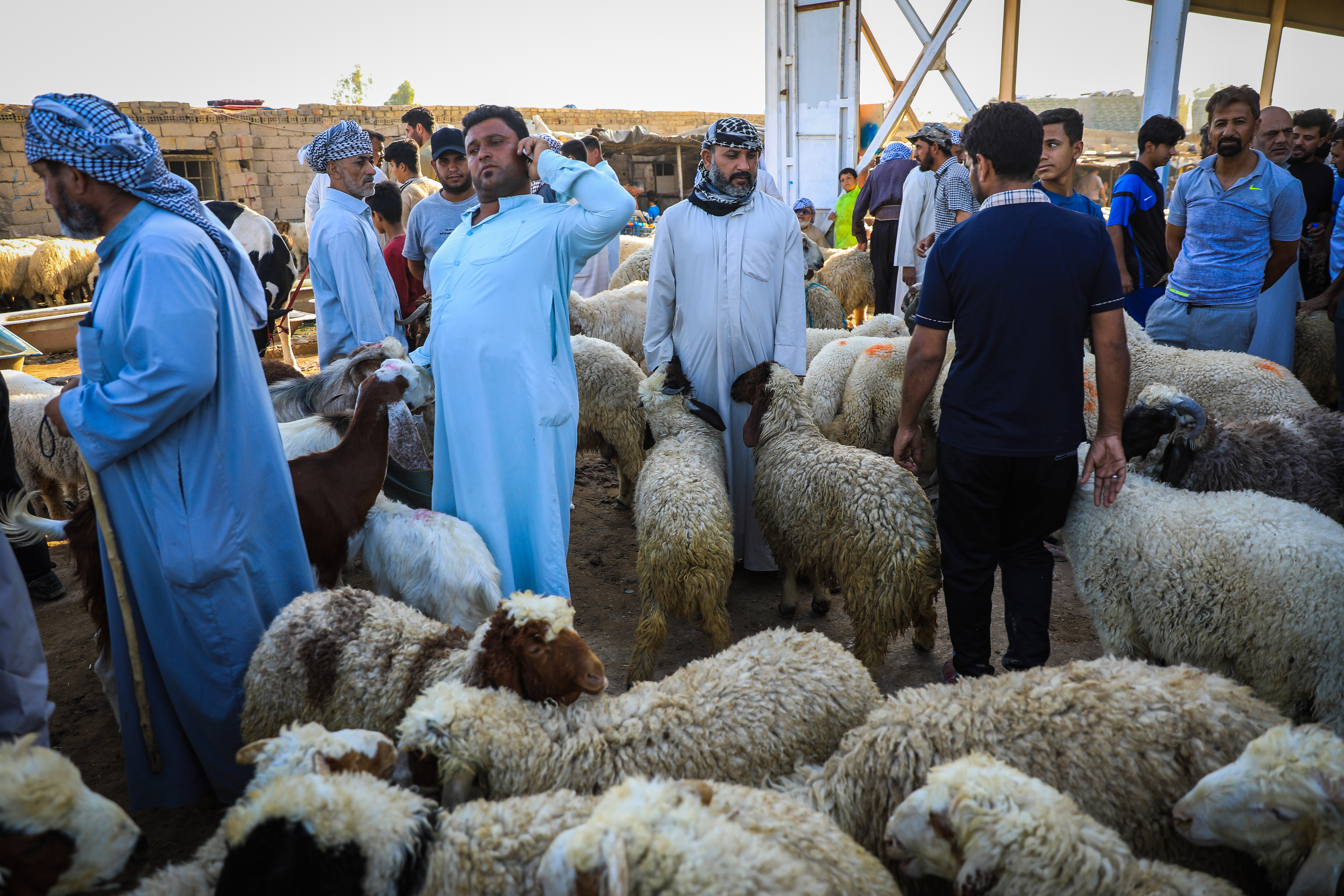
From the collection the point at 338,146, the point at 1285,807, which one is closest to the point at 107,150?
the point at 338,146

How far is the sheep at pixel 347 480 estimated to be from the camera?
3.27m

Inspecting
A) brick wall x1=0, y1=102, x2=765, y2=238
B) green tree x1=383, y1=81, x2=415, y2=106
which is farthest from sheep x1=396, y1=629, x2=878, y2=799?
green tree x1=383, y1=81, x2=415, y2=106

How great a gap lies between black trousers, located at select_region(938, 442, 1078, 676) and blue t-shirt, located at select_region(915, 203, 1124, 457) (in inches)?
3.5

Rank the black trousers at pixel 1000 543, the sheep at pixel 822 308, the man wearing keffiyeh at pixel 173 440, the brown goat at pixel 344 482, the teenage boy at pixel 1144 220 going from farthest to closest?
the sheep at pixel 822 308 < the teenage boy at pixel 1144 220 < the brown goat at pixel 344 482 < the black trousers at pixel 1000 543 < the man wearing keffiyeh at pixel 173 440

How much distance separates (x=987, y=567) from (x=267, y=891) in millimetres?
2755

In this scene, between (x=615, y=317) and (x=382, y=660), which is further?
(x=615, y=317)

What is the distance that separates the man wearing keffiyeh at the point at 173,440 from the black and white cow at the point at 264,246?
3.97 meters

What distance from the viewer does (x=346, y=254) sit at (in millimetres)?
4695

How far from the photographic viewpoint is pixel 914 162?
9492mm

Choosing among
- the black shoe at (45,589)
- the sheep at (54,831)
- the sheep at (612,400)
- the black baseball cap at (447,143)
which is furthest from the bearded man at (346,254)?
the sheep at (54,831)

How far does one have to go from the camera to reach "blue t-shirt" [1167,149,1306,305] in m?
4.88

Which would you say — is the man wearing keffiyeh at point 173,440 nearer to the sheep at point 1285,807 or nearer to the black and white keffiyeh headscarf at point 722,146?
the black and white keffiyeh headscarf at point 722,146

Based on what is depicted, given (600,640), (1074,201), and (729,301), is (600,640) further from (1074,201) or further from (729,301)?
(1074,201)

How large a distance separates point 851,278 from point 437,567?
853cm
